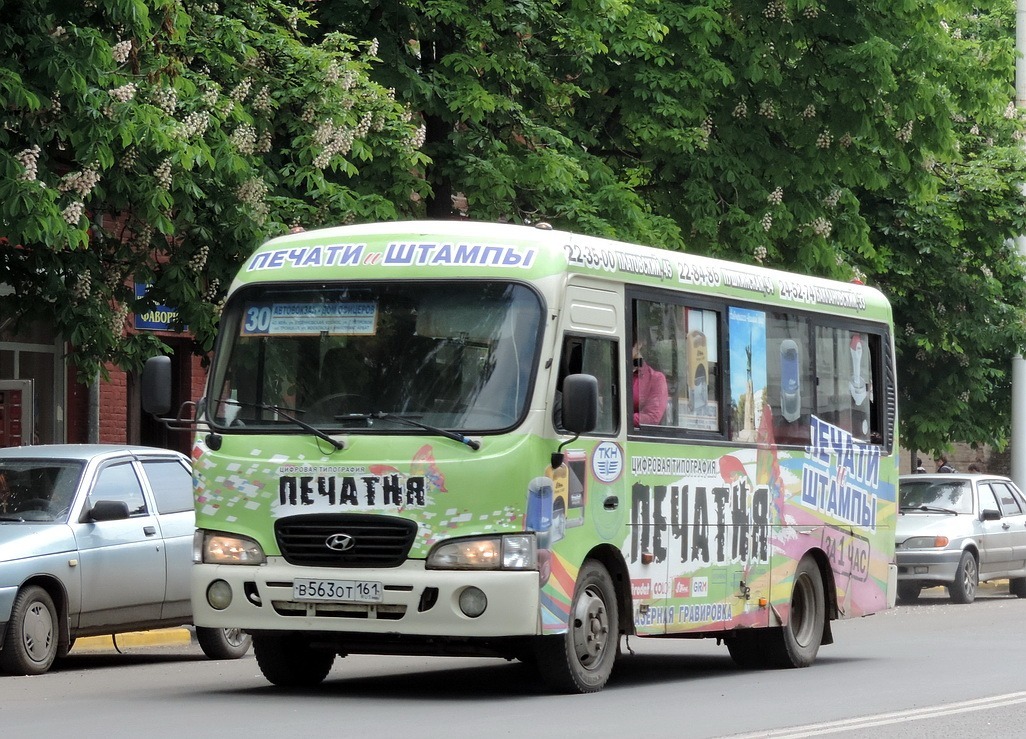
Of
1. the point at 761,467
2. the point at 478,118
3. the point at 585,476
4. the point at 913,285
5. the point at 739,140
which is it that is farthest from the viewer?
the point at 913,285

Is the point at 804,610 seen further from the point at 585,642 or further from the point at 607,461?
the point at 585,642

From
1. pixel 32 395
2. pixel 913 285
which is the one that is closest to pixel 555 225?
pixel 32 395

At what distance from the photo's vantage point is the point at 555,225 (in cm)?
2219

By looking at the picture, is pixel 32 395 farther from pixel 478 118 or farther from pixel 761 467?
pixel 761 467

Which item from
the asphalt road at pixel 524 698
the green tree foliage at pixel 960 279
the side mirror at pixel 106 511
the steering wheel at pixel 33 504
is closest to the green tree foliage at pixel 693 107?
the green tree foliage at pixel 960 279

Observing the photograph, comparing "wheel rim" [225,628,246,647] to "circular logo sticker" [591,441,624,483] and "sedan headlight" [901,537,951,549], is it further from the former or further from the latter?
"sedan headlight" [901,537,951,549]

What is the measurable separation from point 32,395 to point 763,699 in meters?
15.0

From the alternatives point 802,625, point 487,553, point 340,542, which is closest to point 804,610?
point 802,625

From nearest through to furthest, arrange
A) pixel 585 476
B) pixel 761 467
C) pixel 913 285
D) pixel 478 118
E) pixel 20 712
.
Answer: pixel 20 712 < pixel 585 476 < pixel 761 467 < pixel 478 118 < pixel 913 285

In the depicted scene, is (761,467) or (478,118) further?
(478,118)

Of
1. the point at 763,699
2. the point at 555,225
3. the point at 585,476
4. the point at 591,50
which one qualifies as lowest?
the point at 763,699

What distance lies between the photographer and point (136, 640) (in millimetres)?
17500

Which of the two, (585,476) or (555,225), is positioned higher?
(555,225)

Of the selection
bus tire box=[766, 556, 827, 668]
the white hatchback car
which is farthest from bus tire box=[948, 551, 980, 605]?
bus tire box=[766, 556, 827, 668]
